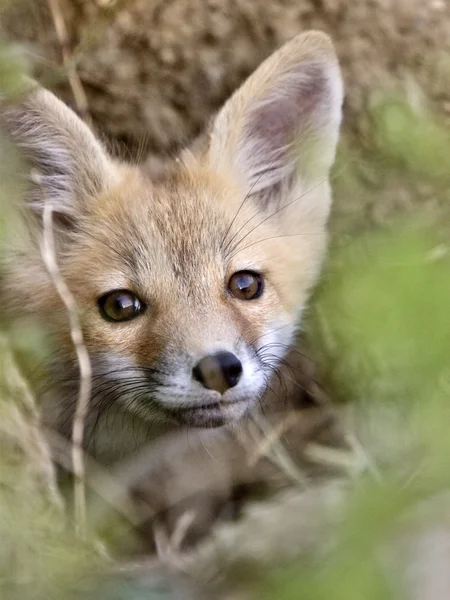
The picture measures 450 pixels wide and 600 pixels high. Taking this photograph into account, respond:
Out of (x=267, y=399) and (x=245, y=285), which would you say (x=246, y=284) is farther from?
(x=267, y=399)

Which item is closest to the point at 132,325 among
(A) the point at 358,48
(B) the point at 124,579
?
(B) the point at 124,579

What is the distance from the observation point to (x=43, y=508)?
1531mm

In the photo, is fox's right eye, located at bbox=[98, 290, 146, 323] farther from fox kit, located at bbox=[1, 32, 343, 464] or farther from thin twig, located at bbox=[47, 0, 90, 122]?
thin twig, located at bbox=[47, 0, 90, 122]

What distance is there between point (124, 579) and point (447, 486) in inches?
36.7

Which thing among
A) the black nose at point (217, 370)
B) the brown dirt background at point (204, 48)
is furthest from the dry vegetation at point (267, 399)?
the black nose at point (217, 370)

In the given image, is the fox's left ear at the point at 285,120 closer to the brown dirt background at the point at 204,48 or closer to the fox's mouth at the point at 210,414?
the brown dirt background at the point at 204,48

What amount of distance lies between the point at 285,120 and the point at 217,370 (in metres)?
0.83

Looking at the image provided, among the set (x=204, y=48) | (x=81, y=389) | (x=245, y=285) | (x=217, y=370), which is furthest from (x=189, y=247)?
(x=204, y=48)

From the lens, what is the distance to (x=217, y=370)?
1560mm

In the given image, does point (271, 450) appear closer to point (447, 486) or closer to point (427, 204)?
point (427, 204)

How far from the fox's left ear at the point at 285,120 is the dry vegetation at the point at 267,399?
0.52ft

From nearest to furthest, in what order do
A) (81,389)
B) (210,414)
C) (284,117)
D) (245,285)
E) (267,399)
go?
(81,389)
(210,414)
(245,285)
(284,117)
(267,399)

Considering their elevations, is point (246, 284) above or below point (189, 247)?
below

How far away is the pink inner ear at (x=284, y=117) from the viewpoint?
6.17 feet
